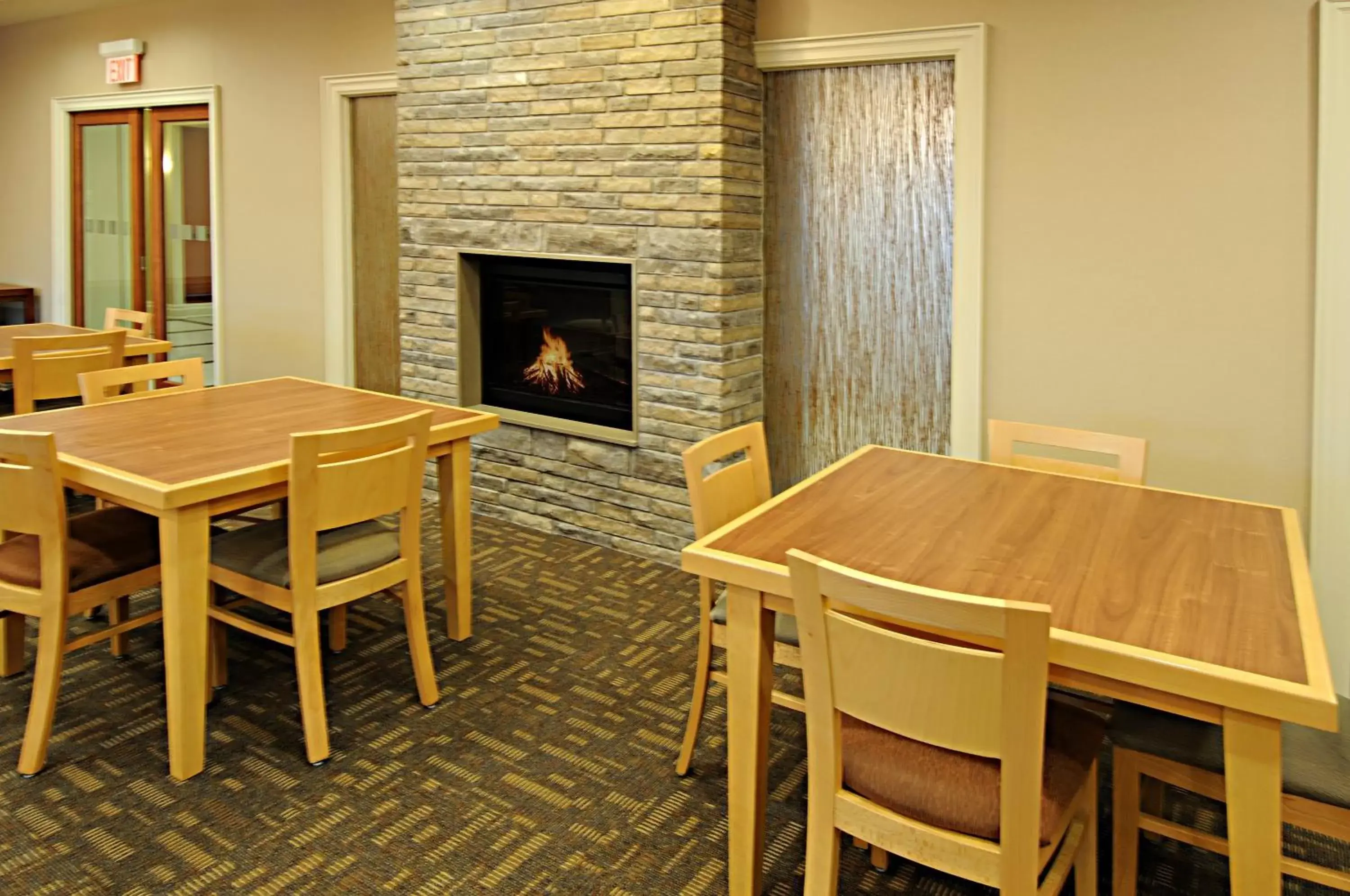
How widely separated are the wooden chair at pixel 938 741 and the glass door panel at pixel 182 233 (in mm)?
5897

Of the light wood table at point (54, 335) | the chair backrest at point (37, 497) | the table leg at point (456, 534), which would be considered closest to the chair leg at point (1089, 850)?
the table leg at point (456, 534)

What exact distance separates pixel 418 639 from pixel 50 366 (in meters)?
2.46

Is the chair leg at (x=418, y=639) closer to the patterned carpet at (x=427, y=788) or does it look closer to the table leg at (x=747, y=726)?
the patterned carpet at (x=427, y=788)

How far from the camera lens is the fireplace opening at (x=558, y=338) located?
4418mm

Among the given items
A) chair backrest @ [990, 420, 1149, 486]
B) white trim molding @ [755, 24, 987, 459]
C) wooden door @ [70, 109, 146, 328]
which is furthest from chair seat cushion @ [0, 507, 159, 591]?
wooden door @ [70, 109, 146, 328]

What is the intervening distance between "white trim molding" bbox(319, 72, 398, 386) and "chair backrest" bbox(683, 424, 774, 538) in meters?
3.68

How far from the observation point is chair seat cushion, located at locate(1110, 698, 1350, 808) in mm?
1743

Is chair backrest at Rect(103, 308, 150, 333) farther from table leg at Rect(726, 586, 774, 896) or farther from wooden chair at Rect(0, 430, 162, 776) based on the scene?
table leg at Rect(726, 586, 774, 896)

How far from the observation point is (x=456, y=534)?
130 inches

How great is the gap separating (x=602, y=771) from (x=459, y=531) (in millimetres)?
Answer: 999

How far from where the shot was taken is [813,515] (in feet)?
7.41

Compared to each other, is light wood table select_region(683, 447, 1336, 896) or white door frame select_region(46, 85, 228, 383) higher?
white door frame select_region(46, 85, 228, 383)

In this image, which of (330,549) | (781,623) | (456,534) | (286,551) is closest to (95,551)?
(286,551)

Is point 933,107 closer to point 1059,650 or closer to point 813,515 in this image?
point 813,515
